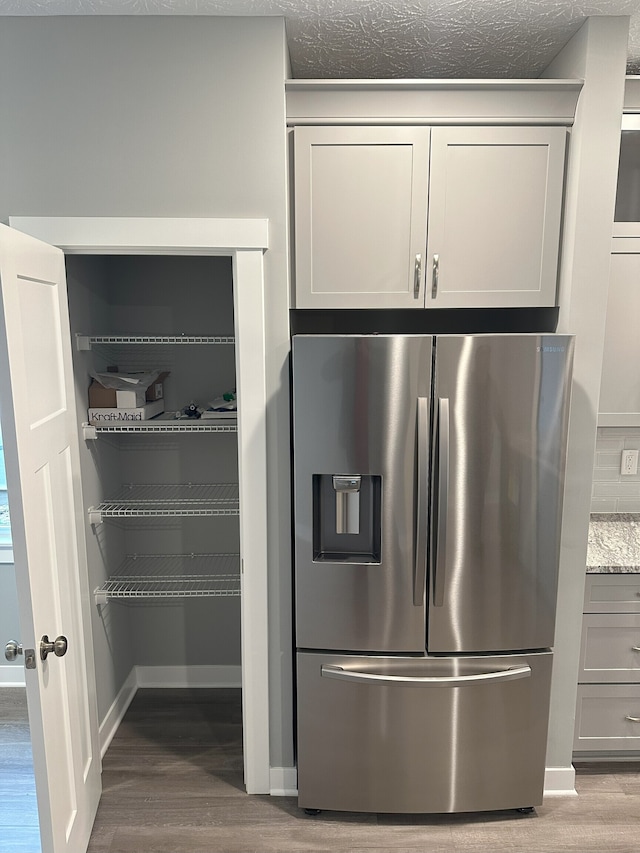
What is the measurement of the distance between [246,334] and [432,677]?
1.38 metres

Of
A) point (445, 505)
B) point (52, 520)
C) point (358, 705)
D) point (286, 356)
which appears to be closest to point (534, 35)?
point (286, 356)

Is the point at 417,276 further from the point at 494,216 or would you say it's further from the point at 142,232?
the point at 142,232

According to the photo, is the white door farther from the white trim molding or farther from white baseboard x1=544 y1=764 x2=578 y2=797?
white baseboard x1=544 y1=764 x2=578 y2=797

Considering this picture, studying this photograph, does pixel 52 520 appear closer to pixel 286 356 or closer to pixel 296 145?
pixel 286 356

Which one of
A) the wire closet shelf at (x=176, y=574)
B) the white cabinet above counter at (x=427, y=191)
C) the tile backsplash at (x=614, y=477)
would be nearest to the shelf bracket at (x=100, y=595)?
the wire closet shelf at (x=176, y=574)

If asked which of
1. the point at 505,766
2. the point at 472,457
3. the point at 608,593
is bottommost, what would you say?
the point at 505,766

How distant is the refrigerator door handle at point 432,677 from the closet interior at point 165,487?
27.8 inches

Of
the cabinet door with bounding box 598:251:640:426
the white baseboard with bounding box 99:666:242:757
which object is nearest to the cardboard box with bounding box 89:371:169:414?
the white baseboard with bounding box 99:666:242:757

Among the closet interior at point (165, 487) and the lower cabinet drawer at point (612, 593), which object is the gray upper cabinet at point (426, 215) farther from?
the lower cabinet drawer at point (612, 593)

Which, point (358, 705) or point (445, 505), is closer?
point (445, 505)

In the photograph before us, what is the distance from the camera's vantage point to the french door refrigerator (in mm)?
2018

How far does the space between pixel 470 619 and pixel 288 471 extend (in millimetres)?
830

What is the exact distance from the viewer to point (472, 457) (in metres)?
2.05

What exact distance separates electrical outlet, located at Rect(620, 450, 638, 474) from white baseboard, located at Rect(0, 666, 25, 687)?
319 centimetres
